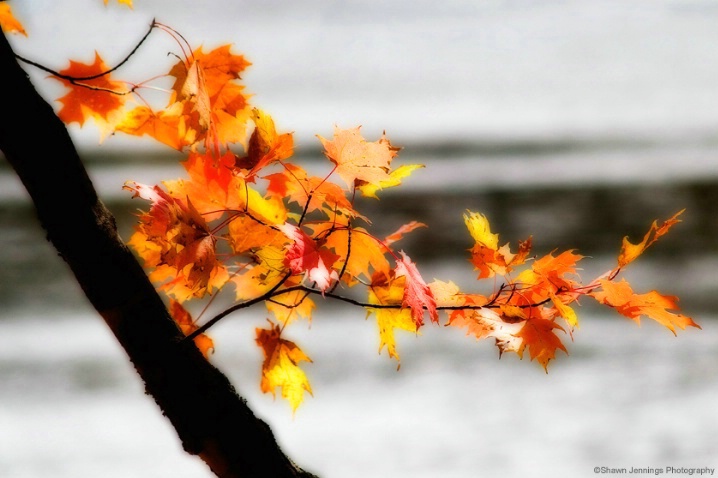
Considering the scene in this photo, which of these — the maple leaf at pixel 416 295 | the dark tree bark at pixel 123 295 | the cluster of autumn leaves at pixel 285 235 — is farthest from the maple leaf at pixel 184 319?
the maple leaf at pixel 416 295

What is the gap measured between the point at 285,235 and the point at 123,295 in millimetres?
123

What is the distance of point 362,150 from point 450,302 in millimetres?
152

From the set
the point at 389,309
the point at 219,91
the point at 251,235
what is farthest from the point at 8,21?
the point at 389,309

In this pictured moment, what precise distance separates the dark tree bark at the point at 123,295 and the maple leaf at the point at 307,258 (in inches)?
4.3

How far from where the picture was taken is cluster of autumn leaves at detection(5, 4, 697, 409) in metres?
0.51

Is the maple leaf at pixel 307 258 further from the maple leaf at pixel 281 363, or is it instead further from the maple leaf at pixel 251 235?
the maple leaf at pixel 281 363

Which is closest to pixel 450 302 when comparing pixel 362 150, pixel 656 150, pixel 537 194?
pixel 362 150

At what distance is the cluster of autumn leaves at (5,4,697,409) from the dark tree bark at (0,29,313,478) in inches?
1.1

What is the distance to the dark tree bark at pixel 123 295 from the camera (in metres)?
0.48

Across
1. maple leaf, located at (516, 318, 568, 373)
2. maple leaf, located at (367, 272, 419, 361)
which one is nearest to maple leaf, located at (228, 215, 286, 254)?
maple leaf, located at (367, 272, 419, 361)

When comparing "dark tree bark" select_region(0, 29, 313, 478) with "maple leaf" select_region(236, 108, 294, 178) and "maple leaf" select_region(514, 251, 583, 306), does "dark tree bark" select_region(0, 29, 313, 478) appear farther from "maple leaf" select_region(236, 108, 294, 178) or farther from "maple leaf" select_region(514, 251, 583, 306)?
"maple leaf" select_region(514, 251, 583, 306)

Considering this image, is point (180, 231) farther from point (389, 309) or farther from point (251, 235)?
point (389, 309)

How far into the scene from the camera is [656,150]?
1869 millimetres

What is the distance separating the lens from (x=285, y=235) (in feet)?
1.71
